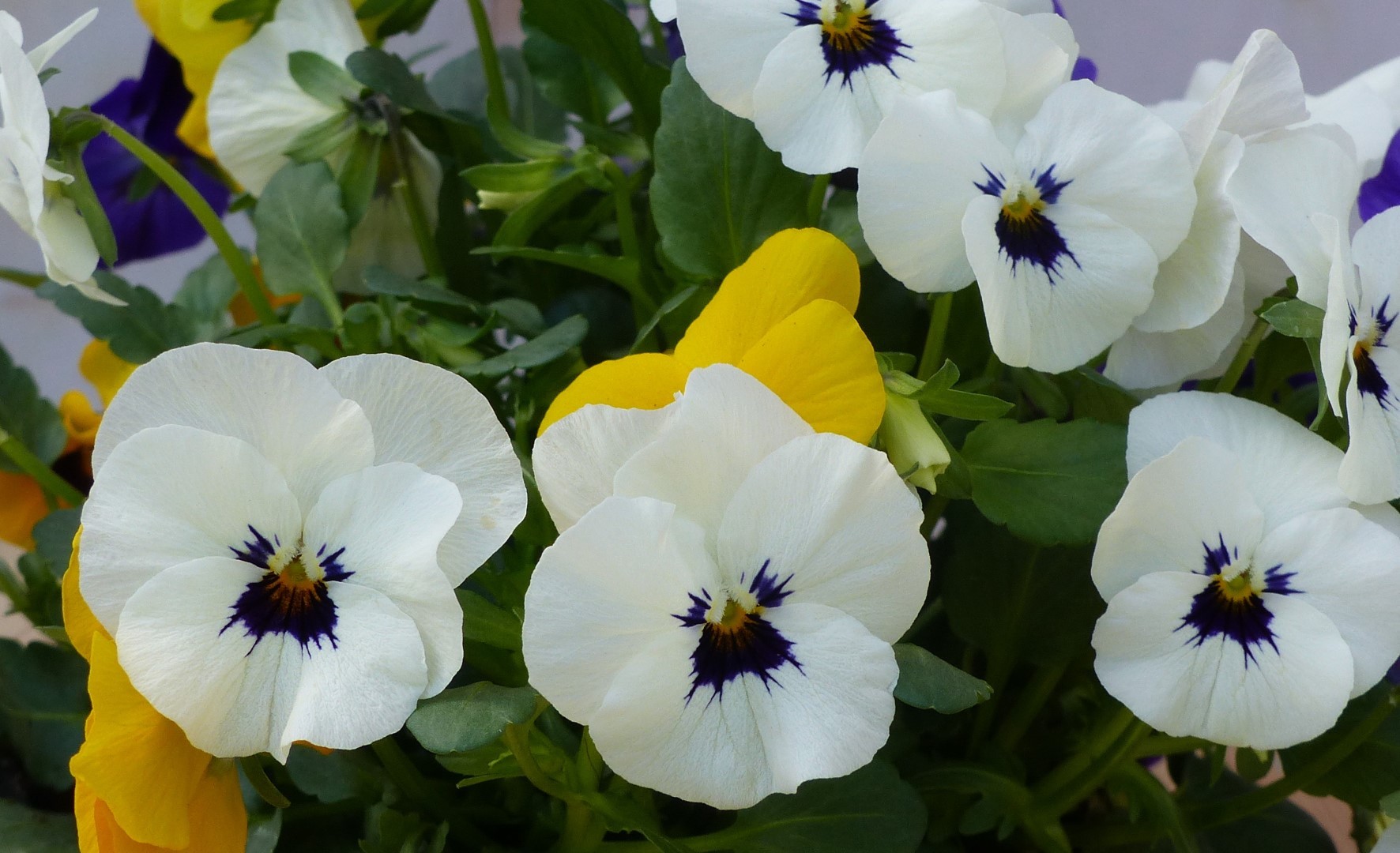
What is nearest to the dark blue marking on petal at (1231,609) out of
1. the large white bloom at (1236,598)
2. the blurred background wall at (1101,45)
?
the large white bloom at (1236,598)

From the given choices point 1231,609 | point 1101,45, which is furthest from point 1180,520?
point 1101,45

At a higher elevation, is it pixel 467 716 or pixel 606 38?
pixel 606 38

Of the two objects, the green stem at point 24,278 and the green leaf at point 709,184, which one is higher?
the green leaf at point 709,184

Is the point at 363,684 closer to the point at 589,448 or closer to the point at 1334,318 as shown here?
the point at 589,448

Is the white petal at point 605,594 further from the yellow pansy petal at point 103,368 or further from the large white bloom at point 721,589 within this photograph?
the yellow pansy petal at point 103,368

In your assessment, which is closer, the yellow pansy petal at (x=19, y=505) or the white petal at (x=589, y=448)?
the white petal at (x=589, y=448)

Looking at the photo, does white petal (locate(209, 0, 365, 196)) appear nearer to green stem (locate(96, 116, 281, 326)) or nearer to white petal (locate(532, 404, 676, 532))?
green stem (locate(96, 116, 281, 326))

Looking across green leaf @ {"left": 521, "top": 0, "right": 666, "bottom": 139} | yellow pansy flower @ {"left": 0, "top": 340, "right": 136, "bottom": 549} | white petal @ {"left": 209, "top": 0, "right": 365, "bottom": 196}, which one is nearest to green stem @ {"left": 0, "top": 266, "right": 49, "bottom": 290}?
yellow pansy flower @ {"left": 0, "top": 340, "right": 136, "bottom": 549}
